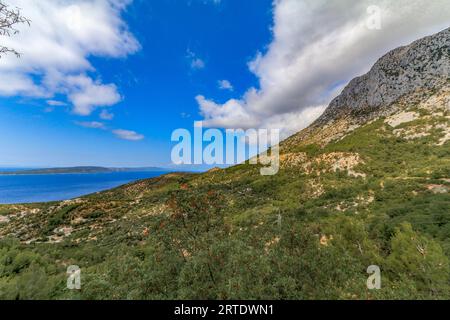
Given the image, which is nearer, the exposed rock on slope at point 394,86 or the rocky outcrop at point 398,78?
the exposed rock on slope at point 394,86

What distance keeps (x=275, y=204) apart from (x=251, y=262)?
33.5 metres

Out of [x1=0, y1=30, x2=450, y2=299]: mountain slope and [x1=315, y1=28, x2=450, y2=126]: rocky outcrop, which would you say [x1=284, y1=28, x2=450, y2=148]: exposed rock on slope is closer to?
[x1=315, y1=28, x2=450, y2=126]: rocky outcrop

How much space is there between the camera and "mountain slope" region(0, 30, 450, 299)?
33.8ft

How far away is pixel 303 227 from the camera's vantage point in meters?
16.3

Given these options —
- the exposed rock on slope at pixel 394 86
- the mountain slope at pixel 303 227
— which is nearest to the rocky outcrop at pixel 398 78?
the exposed rock on slope at pixel 394 86

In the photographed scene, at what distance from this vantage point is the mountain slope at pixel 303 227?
10.3 m

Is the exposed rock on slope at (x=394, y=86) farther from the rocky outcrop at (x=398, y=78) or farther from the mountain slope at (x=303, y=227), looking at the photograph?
the mountain slope at (x=303, y=227)

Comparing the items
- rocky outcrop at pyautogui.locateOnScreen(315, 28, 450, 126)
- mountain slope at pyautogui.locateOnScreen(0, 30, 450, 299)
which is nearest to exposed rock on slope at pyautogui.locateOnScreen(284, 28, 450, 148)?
rocky outcrop at pyautogui.locateOnScreen(315, 28, 450, 126)

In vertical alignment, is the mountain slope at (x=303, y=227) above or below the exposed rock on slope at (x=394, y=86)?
below

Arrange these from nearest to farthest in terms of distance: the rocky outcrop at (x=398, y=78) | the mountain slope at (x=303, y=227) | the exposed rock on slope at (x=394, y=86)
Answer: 1. the mountain slope at (x=303, y=227)
2. the exposed rock on slope at (x=394, y=86)
3. the rocky outcrop at (x=398, y=78)

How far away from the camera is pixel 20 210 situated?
55531mm
